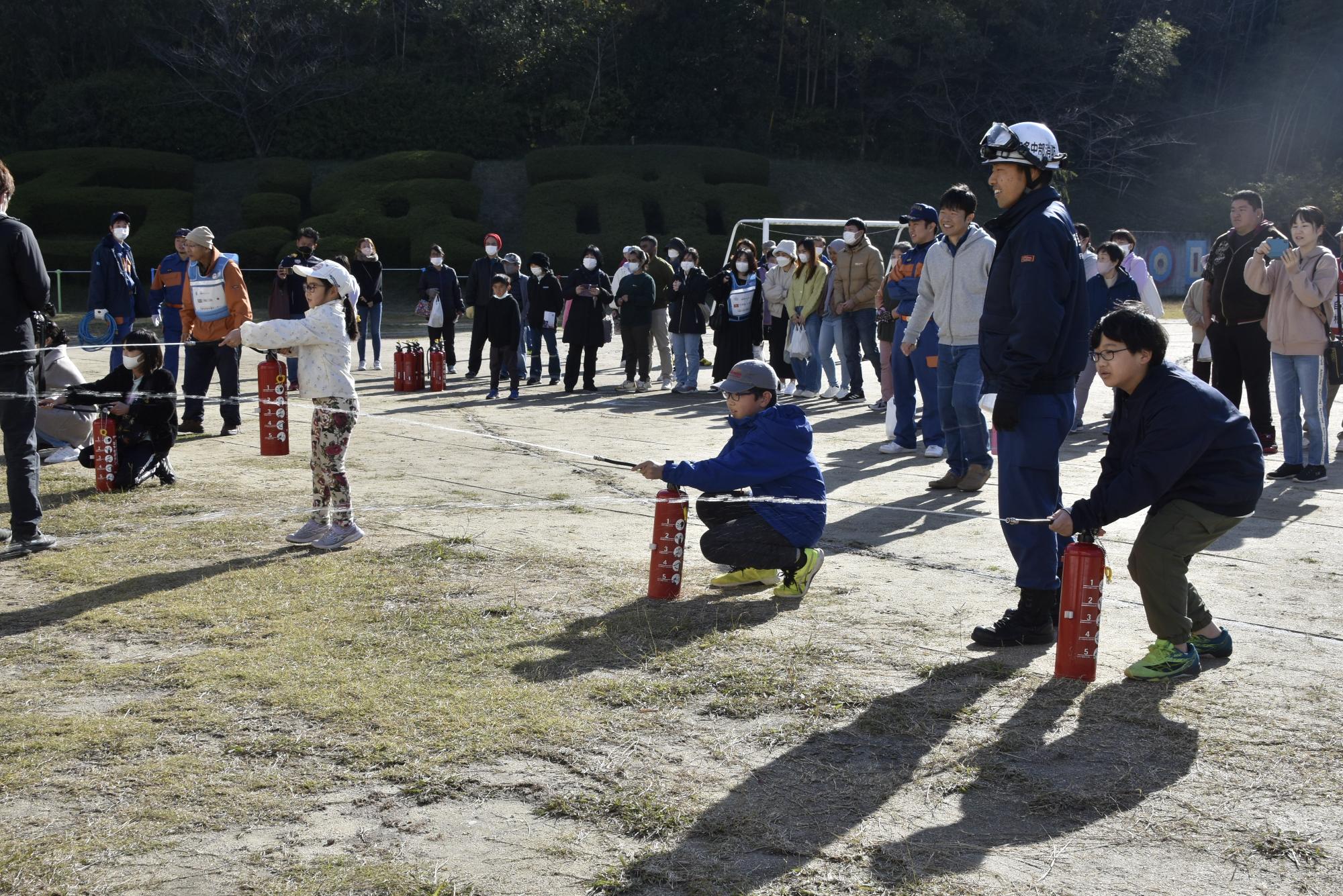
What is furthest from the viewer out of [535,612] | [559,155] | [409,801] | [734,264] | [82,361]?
[559,155]

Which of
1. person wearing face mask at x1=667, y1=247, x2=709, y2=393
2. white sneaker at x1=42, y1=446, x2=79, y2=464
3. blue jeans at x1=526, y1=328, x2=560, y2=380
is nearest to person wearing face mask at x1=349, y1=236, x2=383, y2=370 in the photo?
blue jeans at x1=526, y1=328, x2=560, y2=380

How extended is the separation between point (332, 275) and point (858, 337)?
25.0 feet

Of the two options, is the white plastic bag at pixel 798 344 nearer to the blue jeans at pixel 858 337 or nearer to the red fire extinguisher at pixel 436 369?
the blue jeans at pixel 858 337

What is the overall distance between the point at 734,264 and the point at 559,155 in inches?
904

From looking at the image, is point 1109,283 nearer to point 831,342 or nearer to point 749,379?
point 831,342

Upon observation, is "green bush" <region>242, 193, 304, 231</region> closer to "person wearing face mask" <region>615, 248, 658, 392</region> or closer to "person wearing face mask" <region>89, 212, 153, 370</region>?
"person wearing face mask" <region>89, 212, 153, 370</region>

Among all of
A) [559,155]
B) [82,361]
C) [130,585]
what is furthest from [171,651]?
[559,155]

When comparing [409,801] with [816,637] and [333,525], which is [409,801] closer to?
[816,637]

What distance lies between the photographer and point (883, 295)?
1136cm

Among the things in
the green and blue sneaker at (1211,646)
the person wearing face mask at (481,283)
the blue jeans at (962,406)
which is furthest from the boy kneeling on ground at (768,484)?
the person wearing face mask at (481,283)

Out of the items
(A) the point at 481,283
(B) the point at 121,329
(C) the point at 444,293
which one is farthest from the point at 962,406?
(C) the point at 444,293

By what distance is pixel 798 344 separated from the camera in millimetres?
13703

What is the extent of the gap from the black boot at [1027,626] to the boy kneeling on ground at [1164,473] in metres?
0.46

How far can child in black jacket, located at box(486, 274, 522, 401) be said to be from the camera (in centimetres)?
1424
